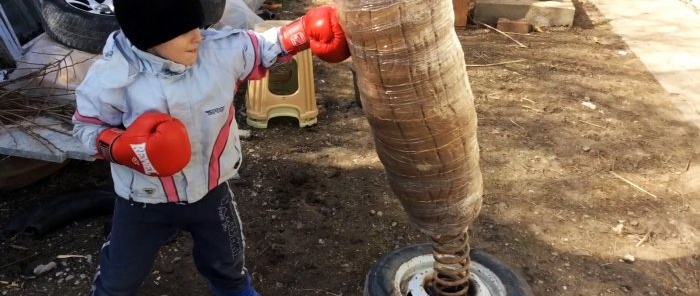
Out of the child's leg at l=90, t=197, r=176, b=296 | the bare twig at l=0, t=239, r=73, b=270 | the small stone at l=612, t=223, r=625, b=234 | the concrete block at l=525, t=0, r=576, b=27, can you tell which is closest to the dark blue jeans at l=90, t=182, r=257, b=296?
the child's leg at l=90, t=197, r=176, b=296

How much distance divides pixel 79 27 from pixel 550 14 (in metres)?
4.75

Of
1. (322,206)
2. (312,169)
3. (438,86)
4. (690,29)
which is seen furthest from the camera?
(690,29)

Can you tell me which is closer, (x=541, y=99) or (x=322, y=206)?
(x=322, y=206)

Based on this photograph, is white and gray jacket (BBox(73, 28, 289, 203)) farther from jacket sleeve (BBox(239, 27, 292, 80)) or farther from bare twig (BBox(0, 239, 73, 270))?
bare twig (BBox(0, 239, 73, 270))

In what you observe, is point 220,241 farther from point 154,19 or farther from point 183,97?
point 154,19

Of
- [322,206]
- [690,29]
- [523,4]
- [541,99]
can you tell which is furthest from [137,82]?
[690,29]

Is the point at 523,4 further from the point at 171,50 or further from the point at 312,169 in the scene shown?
the point at 171,50

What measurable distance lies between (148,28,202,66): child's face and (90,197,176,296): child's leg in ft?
2.02

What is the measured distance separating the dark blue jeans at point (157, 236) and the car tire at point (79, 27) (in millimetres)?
2028

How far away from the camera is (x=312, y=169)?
4.29 metres

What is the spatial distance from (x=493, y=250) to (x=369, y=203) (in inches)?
31.9

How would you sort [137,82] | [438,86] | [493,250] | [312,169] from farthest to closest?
[312,169] → [493,250] → [137,82] → [438,86]

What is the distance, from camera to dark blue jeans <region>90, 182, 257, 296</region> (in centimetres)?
248

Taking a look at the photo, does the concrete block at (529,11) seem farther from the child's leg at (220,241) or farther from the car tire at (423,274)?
the child's leg at (220,241)
